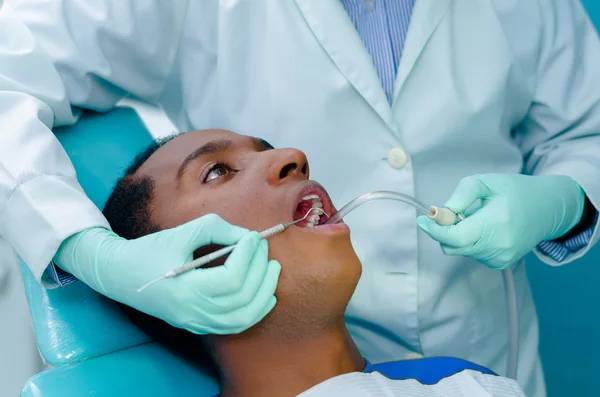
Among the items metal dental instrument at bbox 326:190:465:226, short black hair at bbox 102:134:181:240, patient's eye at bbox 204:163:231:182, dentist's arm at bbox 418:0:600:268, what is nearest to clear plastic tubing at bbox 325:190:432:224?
metal dental instrument at bbox 326:190:465:226

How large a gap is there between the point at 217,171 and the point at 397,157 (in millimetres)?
385

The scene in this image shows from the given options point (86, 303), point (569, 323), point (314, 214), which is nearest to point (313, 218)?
point (314, 214)

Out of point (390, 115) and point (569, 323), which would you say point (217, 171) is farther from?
point (569, 323)

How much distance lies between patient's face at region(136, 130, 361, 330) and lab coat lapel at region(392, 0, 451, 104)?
1.09 ft

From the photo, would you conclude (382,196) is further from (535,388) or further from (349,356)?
(535,388)

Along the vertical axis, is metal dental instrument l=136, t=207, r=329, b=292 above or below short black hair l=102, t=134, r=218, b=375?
above

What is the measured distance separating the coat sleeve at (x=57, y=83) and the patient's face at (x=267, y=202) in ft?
0.50

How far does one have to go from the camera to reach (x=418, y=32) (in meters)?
1.50

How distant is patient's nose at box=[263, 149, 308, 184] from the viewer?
4.04 ft

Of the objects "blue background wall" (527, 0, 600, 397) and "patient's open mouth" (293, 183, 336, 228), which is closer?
"patient's open mouth" (293, 183, 336, 228)

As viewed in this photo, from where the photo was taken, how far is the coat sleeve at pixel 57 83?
1.25 metres

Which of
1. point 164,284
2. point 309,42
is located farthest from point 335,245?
point 309,42

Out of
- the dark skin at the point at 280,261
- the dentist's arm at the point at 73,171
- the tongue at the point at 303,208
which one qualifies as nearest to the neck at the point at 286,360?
the dark skin at the point at 280,261

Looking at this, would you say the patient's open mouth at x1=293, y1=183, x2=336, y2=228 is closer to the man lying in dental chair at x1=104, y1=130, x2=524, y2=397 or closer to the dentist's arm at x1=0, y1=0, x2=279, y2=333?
the man lying in dental chair at x1=104, y1=130, x2=524, y2=397
